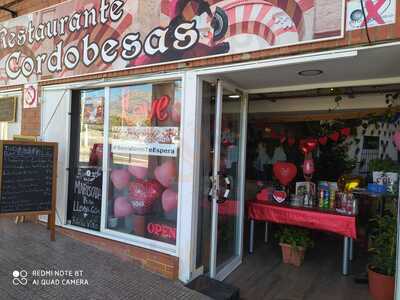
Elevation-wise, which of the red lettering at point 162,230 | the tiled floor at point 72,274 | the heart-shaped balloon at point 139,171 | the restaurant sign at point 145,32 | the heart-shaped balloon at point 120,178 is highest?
the restaurant sign at point 145,32

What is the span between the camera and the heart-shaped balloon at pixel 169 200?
3.67m

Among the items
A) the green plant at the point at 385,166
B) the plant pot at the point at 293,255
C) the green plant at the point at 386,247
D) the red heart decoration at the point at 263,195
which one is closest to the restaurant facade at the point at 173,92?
the red heart decoration at the point at 263,195

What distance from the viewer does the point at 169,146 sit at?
3662 mm

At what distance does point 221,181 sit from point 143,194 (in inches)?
39.6

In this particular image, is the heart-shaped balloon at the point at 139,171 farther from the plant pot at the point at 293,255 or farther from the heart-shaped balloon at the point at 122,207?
the plant pot at the point at 293,255

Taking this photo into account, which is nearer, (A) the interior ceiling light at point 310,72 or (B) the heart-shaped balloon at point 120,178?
(A) the interior ceiling light at point 310,72

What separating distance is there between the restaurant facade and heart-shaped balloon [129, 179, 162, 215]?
2 centimetres

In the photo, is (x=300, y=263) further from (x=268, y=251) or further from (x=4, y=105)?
(x=4, y=105)

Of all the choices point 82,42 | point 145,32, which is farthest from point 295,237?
point 82,42

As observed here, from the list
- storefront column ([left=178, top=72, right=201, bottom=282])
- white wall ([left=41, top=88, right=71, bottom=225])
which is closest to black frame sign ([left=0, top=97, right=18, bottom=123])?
white wall ([left=41, top=88, right=71, bottom=225])

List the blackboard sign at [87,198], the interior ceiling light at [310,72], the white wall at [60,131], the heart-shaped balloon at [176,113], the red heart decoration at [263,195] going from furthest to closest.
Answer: the white wall at [60,131] < the red heart decoration at [263,195] < the blackboard sign at [87,198] < the heart-shaped balloon at [176,113] < the interior ceiling light at [310,72]

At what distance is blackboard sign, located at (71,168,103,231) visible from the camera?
14.1 ft

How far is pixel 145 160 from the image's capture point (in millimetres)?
3912

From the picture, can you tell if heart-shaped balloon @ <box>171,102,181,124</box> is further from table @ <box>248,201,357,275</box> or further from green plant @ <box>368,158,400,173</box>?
green plant @ <box>368,158,400,173</box>
